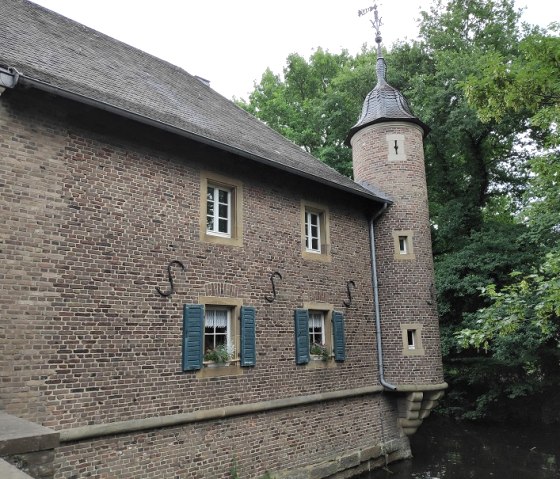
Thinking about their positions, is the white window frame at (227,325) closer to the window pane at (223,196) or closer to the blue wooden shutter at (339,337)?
the window pane at (223,196)

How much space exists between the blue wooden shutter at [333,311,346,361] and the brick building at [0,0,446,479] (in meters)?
0.04

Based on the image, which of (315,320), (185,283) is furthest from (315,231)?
(185,283)

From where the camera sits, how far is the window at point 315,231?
1023 centimetres

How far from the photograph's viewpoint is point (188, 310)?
7566 millimetres

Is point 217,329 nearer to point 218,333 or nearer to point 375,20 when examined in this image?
point 218,333

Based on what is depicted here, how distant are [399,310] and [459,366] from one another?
7730 millimetres

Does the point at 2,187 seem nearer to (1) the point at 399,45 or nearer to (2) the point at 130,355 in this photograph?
(2) the point at 130,355

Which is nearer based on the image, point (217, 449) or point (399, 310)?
point (217, 449)

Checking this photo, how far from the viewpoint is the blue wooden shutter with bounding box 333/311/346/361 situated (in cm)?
1014

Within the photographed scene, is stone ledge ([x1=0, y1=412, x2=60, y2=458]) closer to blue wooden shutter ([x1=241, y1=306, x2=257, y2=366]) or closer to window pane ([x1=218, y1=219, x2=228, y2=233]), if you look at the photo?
blue wooden shutter ([x1=241, y1=306, x2=257, y2=366])

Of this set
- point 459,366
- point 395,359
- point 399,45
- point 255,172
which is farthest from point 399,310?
point 399,45

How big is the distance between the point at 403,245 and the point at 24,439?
9664 millimetres

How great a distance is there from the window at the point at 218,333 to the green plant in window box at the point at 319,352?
1.76 m

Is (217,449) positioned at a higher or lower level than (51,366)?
lower
